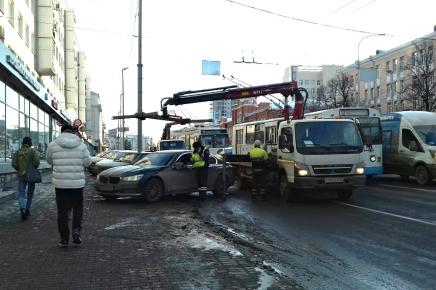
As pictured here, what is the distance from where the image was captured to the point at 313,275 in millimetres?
6477

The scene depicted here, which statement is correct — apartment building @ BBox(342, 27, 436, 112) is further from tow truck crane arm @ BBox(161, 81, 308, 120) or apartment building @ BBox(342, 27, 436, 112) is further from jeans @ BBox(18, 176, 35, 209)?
jeans @ BBox(18, 176, 35, 209)

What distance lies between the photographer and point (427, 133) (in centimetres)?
2042

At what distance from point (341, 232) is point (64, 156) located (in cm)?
511

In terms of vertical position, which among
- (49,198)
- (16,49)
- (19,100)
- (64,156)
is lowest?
(49,198)

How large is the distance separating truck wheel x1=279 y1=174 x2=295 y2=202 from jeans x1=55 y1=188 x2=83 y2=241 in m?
7.36

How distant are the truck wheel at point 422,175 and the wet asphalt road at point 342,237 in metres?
4.85

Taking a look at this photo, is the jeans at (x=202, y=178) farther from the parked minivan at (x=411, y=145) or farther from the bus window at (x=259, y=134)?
the parked minivan at (x=411, y=145)

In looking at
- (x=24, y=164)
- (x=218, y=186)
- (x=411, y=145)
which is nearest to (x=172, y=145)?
(x=411, y=145)

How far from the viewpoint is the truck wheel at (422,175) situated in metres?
19.7

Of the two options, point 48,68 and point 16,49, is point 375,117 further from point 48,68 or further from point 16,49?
point 48,68

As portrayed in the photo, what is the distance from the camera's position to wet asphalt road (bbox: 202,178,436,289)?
6504 millimetres

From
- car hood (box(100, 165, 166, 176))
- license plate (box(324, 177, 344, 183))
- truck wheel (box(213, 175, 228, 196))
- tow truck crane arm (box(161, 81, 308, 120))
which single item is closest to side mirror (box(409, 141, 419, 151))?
tow truck crane arm (box(161, 81, 308, 120))

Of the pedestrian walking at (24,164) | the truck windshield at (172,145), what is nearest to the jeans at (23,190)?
the pedestrian walking at (24,164)

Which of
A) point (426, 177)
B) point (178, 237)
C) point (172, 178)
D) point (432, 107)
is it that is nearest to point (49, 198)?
point (172, 178)
